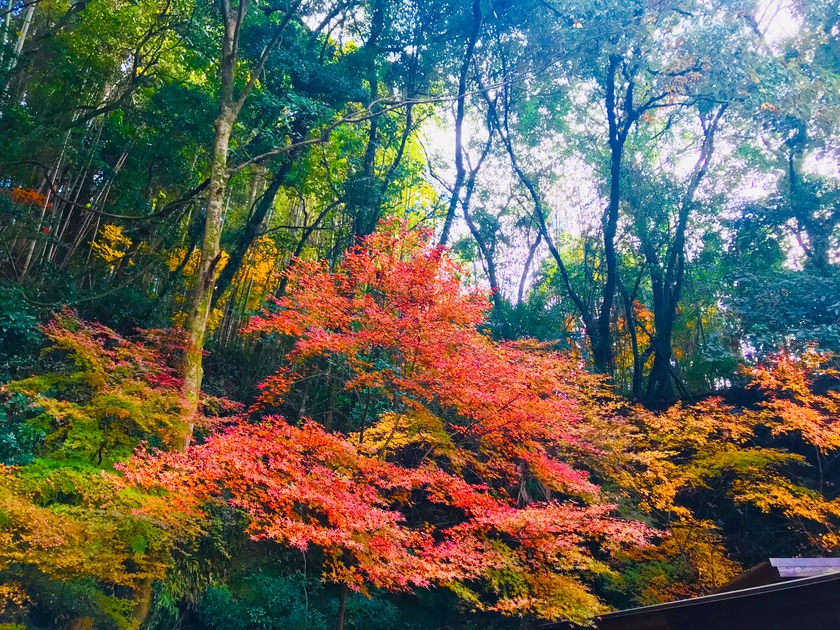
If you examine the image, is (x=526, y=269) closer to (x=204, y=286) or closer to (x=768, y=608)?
(x=204, y=286)

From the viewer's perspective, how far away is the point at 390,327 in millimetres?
5754

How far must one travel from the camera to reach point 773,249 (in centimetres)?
1141

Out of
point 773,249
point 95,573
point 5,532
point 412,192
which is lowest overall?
point 95,573

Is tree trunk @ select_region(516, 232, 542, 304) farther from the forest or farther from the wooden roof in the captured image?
the wooden roof

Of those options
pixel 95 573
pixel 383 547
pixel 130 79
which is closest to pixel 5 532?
pixel 95 573

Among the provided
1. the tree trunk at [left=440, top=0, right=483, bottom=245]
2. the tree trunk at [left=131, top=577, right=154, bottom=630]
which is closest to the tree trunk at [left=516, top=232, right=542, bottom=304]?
the tree trunk at [left=440, top=0, right=483, bottom=245]

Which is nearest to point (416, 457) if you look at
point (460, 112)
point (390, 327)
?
point (390, 327)

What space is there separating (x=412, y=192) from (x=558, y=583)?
12.0m

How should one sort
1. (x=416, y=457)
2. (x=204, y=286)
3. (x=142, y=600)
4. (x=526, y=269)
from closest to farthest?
1. (x=142, y=600)
2. (x=204, y=286)
3. (x=416, y=457)
4. (x=526, y=269)

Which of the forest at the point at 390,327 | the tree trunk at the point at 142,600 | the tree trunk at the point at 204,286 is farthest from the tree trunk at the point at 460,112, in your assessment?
the tree trunk at the point at 142,600

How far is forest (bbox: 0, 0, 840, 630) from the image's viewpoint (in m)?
4.88

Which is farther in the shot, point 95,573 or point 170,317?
point 170,317

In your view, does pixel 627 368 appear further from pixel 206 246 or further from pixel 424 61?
pixel 206 246

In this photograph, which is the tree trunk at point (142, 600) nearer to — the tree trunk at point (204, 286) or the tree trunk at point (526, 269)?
the tree trunk at point (204, 286)
